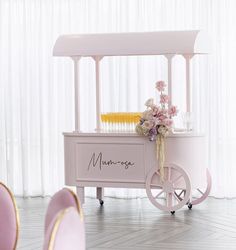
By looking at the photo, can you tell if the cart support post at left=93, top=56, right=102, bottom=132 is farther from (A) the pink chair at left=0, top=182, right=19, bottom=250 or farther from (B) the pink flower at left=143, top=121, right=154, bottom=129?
(A) the pink chair at left=0, top=182, right=19, bottom=250

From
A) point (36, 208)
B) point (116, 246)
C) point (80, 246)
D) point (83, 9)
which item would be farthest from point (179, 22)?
point (80, 246)

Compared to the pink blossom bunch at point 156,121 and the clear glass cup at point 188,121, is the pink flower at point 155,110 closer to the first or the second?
the pink blossom bunch at point 156,121

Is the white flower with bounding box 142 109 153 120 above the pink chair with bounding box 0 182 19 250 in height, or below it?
above

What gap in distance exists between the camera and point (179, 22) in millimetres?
6910

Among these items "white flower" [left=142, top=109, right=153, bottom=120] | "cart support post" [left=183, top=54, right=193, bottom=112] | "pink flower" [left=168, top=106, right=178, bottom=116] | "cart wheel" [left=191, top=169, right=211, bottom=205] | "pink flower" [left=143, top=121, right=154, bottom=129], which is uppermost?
"cart support post" [left=183, top=54, right=193, bottom=112]

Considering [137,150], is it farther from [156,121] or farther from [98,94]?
[98,94]

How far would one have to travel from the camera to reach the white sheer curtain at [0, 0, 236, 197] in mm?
6820

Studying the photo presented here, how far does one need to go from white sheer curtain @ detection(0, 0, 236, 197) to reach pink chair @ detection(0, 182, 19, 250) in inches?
189

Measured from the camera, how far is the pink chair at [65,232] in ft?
5.16

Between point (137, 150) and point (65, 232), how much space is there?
174 inches

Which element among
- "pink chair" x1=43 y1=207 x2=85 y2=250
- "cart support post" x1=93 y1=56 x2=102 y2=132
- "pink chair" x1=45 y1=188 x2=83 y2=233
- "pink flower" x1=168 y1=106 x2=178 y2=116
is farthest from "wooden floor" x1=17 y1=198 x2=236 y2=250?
"pink chair" x1=43 y1=207 x2=85 y2=250

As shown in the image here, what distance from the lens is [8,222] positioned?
2.23 m

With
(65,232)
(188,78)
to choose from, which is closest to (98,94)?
(188,78)

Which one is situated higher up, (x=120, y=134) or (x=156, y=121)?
(x=156, y=121)
